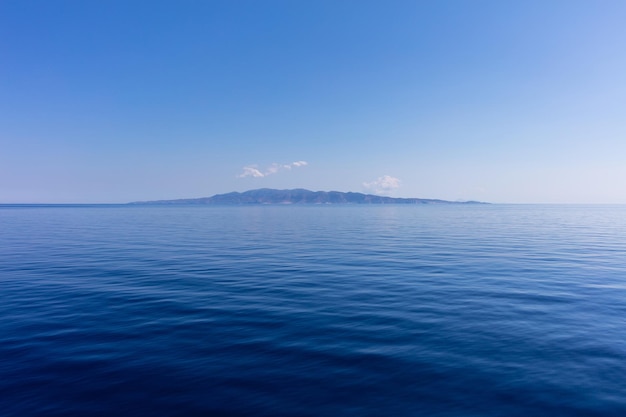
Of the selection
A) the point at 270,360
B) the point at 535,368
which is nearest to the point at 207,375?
the point at 270,360

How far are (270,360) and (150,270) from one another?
17.8m

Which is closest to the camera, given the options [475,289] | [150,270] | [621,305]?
[621,305]

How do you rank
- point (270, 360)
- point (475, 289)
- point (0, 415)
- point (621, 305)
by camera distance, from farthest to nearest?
point (475, 289) → point (621, 305) → point (270, 360) → point (0, 415)

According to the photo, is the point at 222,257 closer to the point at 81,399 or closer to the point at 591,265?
the point at 81,399

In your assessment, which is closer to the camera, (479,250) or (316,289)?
(316,289)

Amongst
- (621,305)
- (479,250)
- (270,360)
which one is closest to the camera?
(270,360)

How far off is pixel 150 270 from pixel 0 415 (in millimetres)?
17868

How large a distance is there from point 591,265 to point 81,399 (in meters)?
32.0

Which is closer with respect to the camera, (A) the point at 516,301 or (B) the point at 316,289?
(A) the point at 516,301

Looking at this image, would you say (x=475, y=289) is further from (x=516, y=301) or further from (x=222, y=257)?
(x=222, y=257)

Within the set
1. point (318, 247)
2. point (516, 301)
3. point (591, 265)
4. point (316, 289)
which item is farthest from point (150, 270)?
point (591, 265)

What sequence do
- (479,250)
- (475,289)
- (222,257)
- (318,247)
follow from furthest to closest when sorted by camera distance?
(318,247), (479,250), (222,257), (475,289)

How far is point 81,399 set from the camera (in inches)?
340

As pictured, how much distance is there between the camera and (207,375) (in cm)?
983
